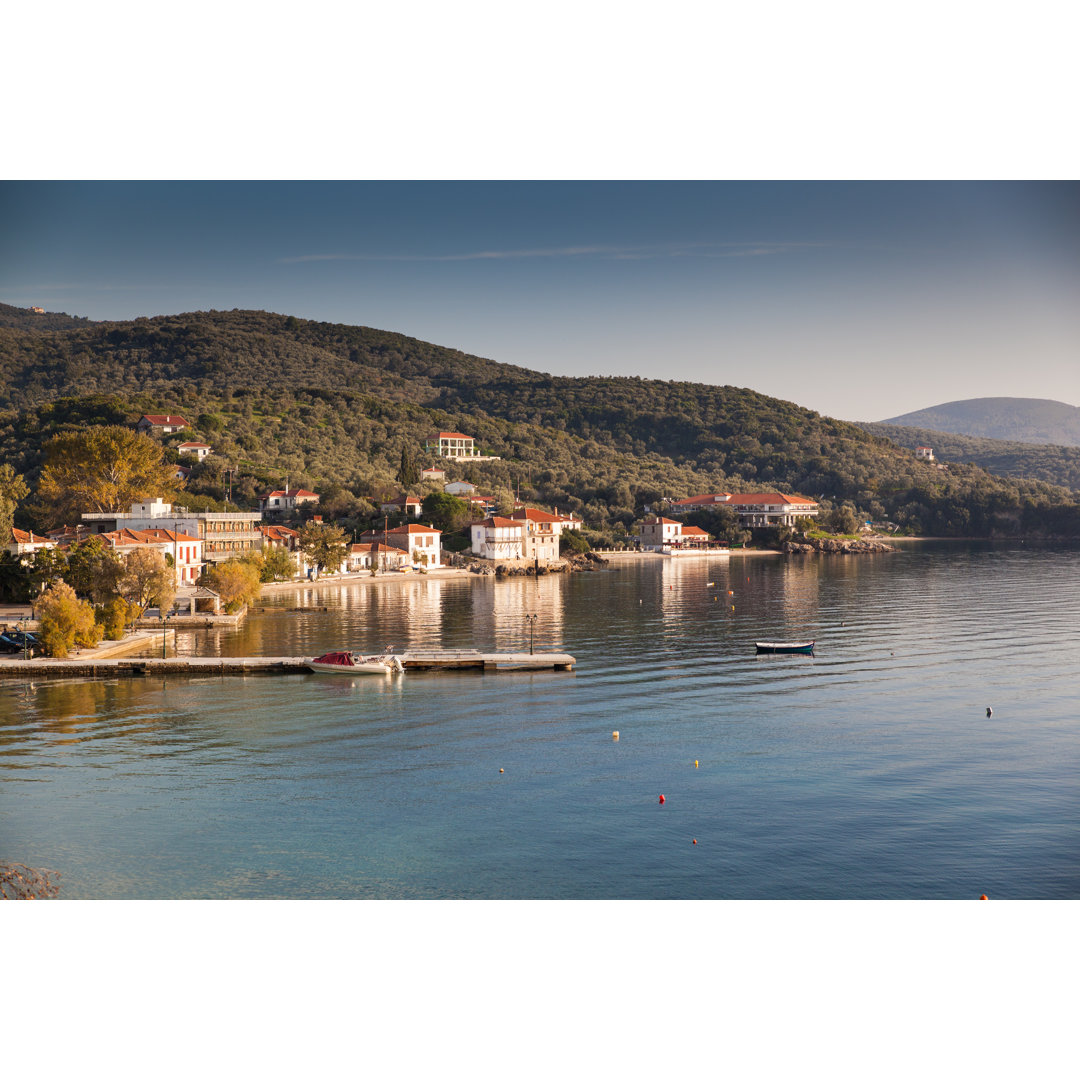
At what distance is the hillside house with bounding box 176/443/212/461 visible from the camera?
2576 inches

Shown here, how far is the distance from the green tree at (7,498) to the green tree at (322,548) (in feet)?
44.5

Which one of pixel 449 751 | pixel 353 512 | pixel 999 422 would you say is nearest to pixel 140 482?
pixel 353 512

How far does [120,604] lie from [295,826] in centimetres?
1750

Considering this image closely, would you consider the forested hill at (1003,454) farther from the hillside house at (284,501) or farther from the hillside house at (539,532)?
the hillside house at (284,501)

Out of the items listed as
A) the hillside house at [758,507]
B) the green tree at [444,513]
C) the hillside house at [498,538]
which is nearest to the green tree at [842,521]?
the hillside house at [758,507]

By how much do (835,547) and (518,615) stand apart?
4819 centimetres

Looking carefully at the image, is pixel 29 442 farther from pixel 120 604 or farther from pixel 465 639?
pixel 465 639

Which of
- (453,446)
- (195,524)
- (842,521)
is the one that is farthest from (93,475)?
(842,521)

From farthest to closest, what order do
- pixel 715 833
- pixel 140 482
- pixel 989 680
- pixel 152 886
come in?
pixel 140 482 → pixel 989 680 → pixel 715 833 → pixel 152 886

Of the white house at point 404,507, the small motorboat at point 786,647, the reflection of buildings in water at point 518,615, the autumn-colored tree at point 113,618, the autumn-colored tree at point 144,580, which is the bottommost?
the small motorboat at point 786,647

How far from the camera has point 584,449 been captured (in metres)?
101

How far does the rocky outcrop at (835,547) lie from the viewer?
256 feet

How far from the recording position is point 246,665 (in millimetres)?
24406

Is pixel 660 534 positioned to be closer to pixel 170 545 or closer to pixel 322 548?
pixel 322 548
